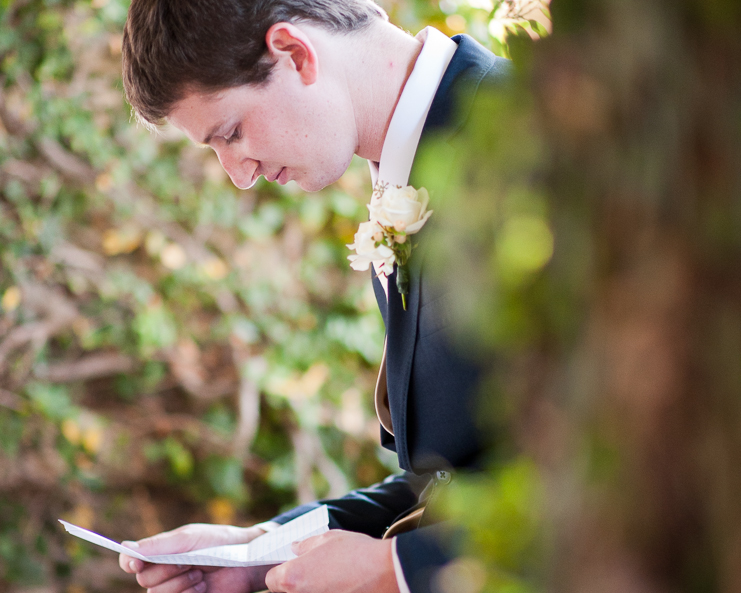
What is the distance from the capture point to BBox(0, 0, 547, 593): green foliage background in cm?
220

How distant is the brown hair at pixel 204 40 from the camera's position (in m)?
1.04

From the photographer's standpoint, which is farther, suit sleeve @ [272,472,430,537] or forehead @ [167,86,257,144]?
suit sleeve @ [272,472,430,537]

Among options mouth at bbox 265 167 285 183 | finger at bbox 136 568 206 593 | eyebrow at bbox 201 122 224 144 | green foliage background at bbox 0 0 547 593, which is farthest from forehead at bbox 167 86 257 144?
green foliage background at bbox 0 0 547 593

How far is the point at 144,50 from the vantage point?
1093mm

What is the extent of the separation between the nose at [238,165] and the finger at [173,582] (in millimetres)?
741

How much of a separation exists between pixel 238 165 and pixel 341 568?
728 mm

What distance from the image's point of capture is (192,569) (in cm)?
122

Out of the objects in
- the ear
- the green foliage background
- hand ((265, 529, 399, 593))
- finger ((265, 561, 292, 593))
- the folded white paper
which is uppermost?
the ear

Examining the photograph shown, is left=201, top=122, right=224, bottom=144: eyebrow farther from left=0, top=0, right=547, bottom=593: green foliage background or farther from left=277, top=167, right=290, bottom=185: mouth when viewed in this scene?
left=0, top=0, right=547, bottom=593: green foliage background

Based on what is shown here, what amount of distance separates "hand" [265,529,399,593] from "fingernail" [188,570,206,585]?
0.97ft

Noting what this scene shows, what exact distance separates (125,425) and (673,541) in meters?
2.38

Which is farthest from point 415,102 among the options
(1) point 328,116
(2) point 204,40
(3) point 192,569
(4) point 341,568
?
(3) point 192,569

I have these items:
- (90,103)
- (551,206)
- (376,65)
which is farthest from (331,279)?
(551,206)

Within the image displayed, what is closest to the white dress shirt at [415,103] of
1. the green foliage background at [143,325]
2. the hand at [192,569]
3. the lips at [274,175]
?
the lips at [274,175]
